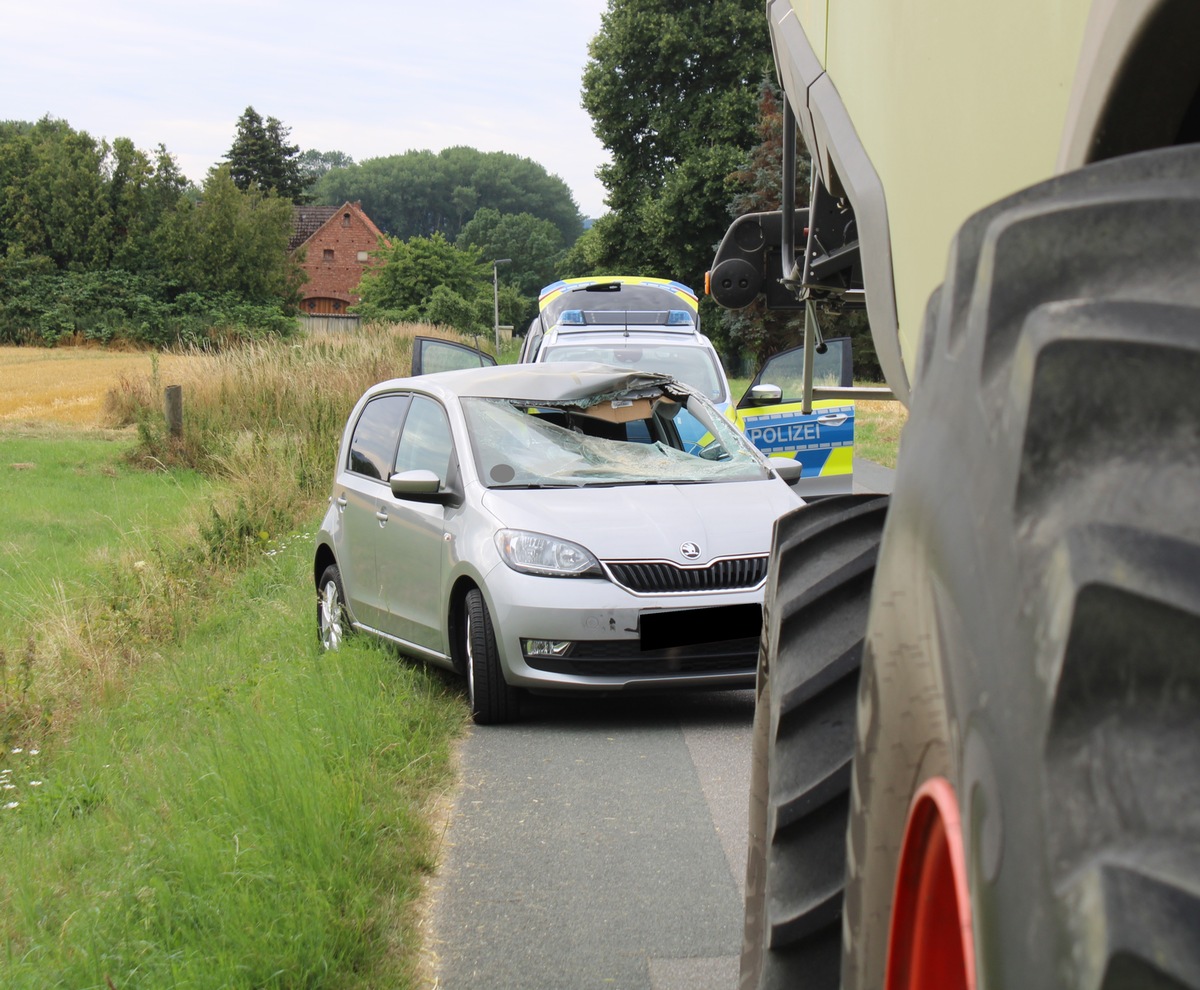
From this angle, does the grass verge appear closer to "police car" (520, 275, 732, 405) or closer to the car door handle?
the car door handle

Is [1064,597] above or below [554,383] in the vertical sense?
above

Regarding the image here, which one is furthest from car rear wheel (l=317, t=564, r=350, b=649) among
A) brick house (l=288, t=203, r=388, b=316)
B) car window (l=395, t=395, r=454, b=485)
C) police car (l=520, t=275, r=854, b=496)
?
brick house (l=288, t=203, r=388, b=316)

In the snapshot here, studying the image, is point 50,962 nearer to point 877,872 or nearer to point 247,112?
point 877,872

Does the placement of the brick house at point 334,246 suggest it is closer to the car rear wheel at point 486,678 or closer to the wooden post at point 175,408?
the wooden post at point 175,408

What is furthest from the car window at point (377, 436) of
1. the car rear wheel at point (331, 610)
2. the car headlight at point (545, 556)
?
the car headlight at point (545, 556)

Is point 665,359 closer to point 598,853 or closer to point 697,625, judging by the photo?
point 697,625

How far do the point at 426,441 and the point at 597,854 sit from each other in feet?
11.9

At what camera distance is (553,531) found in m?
6.97

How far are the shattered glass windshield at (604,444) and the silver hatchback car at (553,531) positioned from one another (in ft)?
0.04

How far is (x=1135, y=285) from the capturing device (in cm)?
98

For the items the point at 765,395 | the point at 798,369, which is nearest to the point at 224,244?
the point at 798,369

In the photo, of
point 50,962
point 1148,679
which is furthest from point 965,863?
point 50,962

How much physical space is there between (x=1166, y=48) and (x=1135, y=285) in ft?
1.27

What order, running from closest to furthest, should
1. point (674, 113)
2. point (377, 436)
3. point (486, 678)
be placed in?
point (486, 678), point (377, 436), point (674, 113)
